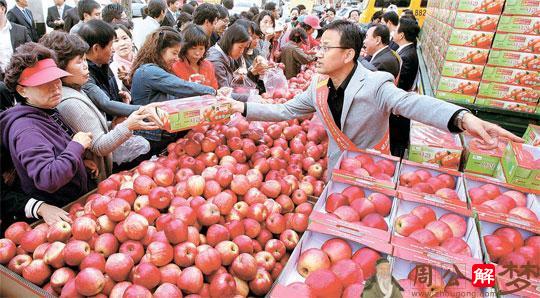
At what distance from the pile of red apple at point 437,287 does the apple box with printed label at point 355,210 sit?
0.20 meters

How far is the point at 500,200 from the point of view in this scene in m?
2.03

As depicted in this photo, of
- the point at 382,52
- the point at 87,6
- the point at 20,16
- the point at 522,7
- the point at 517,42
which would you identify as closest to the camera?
the point at 522,7

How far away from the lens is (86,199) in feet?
7.43

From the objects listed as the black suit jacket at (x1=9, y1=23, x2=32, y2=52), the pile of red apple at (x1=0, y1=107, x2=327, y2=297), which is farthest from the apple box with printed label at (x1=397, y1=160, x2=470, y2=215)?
the black suit jacket at (x1=9, y1=23, x2=32, y2=52)

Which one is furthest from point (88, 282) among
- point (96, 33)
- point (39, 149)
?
point (96, 33)

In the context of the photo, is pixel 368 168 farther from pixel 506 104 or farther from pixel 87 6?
pixel 87 6

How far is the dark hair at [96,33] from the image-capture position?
10.0 ft

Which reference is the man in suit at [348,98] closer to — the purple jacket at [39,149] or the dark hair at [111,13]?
the purple jacket at [39,149]

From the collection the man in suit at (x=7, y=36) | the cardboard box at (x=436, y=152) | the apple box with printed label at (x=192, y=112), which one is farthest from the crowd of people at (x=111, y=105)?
the man in suit at (x=7, y=36)

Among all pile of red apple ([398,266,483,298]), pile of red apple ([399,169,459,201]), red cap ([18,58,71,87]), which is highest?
red cap ([18,58,71,87])

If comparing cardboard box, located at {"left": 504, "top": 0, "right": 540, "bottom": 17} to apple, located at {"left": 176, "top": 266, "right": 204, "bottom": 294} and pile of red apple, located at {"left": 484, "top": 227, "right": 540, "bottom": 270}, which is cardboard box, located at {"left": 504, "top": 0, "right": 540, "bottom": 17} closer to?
pile of red apple, located at {"left": 484, "top": 227, "right": 540, "bottom": 270}

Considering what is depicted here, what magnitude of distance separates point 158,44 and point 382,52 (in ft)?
10.1

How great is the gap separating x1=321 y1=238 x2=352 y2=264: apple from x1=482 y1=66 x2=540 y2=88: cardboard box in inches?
154

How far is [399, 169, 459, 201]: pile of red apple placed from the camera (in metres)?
2.07
